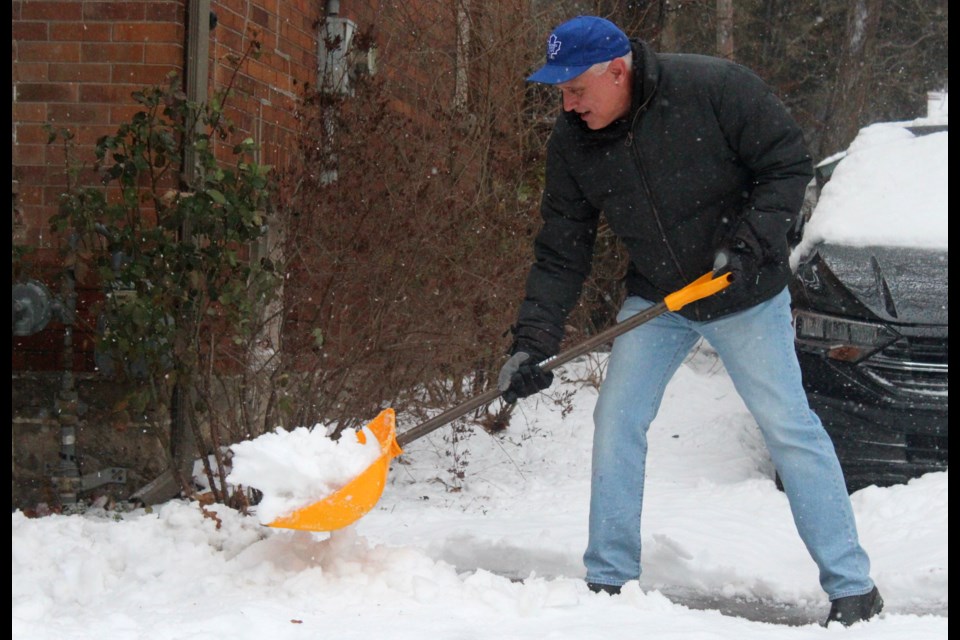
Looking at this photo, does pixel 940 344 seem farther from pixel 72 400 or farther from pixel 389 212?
pixel 72 400

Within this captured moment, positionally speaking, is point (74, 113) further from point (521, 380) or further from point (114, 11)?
point (521, 380)

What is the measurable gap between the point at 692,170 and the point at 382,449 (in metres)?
1.23

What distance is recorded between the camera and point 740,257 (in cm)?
335

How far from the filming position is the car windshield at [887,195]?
Result: 216 inches

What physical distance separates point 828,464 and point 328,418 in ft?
7.32

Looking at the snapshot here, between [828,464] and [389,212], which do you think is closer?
[828,464]

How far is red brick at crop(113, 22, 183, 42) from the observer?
476cm

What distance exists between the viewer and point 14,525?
12.7 ft

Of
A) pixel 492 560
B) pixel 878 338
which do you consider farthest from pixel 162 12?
pixel 878 338

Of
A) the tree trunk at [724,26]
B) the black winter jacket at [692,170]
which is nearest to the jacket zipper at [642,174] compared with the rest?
the black winter jacket at [692,170]

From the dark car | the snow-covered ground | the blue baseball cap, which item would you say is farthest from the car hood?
the blue baseball cap

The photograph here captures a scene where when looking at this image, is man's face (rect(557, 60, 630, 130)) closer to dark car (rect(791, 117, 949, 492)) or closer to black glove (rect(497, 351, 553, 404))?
black glove (rect(497, 351, 553, 404))

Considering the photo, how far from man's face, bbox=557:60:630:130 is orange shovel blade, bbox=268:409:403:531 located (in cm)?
114
